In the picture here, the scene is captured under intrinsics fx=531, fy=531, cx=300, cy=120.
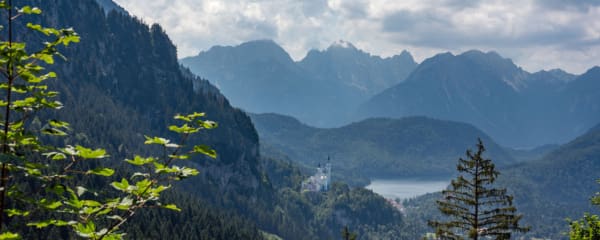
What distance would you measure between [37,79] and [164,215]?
180223 millimetres

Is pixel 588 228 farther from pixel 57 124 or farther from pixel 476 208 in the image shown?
pixel 57 124

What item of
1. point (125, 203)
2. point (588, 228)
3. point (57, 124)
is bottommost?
point (588, 228)

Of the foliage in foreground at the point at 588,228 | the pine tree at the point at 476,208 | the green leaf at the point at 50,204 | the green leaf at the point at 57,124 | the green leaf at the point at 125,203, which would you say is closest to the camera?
the green leaf at the point at 125,203

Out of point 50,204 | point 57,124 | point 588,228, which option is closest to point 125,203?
point 50,204

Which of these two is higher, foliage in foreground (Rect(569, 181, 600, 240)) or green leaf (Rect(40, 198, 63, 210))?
green leaf (Rect(40, 198, 63, 210))

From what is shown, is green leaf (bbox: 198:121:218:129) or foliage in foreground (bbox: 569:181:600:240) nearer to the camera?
green leaf (bbox: 198:121:218:129)

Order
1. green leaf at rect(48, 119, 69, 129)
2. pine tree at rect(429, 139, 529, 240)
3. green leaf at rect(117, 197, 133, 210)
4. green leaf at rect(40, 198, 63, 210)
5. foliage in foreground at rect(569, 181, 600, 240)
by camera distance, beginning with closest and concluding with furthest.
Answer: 1. green leaf at rect(117, 197, 133, 210)
2. green leaf at rect(40, 198, 63, 210)
3. green leaf at rect(48, 119, 69, 129)
4. pine tree at rect(429, 139, 529, 240)
5. foliage in foreground at rect(569, 181, 600, 240)

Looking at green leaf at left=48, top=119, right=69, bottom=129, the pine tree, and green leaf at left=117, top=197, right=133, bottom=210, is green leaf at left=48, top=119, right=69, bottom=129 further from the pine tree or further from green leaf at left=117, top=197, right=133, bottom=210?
the pine tree

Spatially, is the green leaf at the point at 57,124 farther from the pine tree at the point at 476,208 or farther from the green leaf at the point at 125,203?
the pine tree at the point at 476,208

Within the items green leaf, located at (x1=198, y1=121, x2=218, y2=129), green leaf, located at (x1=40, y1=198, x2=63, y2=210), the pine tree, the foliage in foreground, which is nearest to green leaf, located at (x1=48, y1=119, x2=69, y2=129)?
green leaf, located at (x1=40, y1=198, x2=63, y2=210)

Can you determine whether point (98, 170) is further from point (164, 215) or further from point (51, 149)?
point (164, 215)

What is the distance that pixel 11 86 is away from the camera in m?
9.23

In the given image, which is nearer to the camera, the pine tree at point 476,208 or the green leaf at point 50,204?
the green leaf at point 50,204

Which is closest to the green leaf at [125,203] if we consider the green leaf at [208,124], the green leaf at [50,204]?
the green leaf at [50,204]
